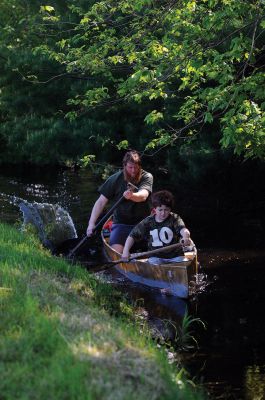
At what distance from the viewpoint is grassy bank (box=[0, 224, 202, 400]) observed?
3973 millimetres

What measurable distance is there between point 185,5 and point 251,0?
1.06m

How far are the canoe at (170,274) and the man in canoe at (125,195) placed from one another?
487 millimetres

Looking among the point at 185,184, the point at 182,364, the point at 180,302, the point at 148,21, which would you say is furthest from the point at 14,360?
the point at 185,184

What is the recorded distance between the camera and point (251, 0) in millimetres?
7754

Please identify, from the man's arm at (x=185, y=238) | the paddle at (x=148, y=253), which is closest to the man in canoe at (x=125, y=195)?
the paddle at (x=148, y=253)

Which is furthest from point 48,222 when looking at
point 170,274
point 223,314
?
point 223,314

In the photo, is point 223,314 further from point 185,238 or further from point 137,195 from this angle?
point 137,195

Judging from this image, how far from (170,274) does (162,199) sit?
1200mm

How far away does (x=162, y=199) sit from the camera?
8789 mm

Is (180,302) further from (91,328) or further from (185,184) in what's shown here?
(185,184)

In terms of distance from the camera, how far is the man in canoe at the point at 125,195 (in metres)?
9.36

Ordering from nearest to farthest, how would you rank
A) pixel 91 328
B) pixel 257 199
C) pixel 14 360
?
pixel 14 360 → pixel 91 328 → pixel 257 199

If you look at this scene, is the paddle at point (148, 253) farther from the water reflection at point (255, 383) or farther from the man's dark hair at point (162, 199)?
the water reflection at point (255, 383)

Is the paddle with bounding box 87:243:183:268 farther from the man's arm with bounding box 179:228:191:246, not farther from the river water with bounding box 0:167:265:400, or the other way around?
the river water with bounding box 0:167:265:400
